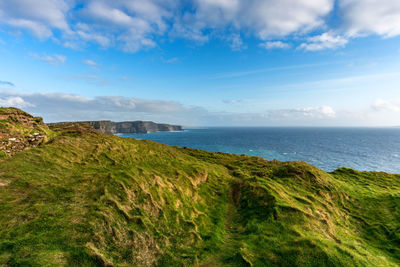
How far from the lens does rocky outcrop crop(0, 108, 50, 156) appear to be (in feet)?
67.3

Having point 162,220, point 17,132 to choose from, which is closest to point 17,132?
point 17,132

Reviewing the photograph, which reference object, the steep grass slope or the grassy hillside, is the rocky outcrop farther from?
the grassy hillside

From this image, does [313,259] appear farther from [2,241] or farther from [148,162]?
[148,162]

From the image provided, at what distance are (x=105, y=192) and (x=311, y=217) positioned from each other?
2178 cm

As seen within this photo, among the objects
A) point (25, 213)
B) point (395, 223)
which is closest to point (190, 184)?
point (25, 213)

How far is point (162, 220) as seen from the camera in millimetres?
16047

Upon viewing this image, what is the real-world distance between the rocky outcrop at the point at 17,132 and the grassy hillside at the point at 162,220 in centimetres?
238

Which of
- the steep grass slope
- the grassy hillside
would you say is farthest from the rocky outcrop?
the grassy hillside

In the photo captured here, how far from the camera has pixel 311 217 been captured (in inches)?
752

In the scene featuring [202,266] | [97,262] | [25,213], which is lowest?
[202,266]

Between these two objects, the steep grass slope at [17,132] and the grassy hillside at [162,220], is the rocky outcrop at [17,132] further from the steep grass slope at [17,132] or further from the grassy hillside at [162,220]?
the grassy hillside at [162,220]

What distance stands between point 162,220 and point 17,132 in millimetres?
23370

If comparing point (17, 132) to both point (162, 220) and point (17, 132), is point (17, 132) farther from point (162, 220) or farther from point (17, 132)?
point (162, 220)

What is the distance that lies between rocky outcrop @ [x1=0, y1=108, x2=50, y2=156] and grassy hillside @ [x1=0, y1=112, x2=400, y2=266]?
2.38 m
